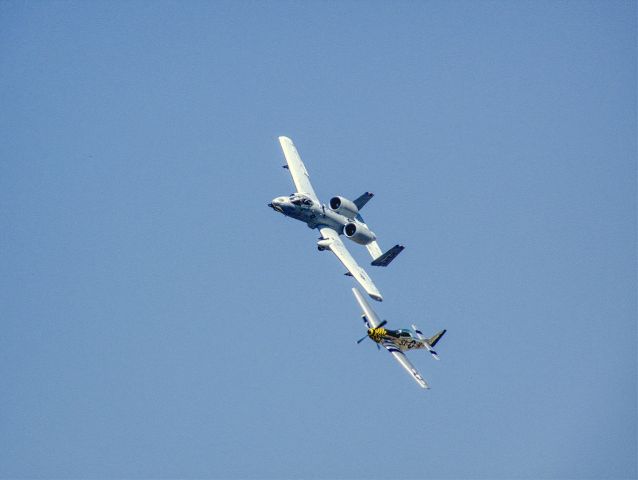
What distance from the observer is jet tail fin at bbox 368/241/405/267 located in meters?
94.2

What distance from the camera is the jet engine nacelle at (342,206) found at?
9682 centimetres

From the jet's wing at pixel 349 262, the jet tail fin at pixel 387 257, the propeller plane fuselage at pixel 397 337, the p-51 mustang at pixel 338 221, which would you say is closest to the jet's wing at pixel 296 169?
the p-51 mustang at pixel 338 221

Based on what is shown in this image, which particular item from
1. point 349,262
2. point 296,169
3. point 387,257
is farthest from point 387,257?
point 296,169

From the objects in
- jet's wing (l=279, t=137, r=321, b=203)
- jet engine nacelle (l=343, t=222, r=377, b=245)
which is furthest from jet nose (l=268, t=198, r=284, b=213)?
jet engine nacelle (l=343, t=222, r=377, b=245)

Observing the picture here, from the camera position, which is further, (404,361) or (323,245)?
(323,245)

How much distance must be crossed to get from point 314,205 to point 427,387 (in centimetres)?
2133

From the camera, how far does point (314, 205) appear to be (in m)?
94.7

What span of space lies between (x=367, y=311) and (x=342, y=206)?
1245 cm

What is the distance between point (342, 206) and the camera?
318ft

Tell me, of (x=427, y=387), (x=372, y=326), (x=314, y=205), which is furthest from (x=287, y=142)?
(x=427, y=387)

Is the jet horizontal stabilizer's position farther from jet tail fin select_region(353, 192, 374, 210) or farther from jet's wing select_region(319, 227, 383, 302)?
jet tail fin select_region(353, 192, 374, 210)

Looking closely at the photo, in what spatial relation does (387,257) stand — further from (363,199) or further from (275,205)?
(275,205)

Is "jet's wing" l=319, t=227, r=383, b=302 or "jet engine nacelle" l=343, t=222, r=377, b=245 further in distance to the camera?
"jet engine nacelle" l=343, t=222, r=377, b=245

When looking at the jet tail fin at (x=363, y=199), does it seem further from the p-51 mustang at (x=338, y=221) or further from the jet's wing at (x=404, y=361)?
the jet's wing at (x=404, y=361)
